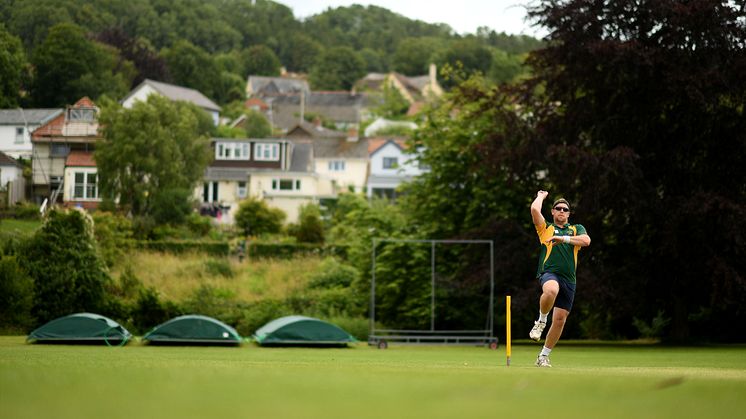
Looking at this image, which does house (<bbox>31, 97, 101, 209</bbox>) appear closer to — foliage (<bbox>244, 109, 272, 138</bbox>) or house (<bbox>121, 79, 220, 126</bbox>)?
house (<bbox>121, 79, 220, 126</bbox>)

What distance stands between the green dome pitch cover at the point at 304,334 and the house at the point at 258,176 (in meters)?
53.9

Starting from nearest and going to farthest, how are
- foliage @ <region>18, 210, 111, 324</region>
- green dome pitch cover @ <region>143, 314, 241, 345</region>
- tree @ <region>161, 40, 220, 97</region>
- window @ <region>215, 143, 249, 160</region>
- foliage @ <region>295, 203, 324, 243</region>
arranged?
1. green dome pitch cover @ <region>143, 314, 241, 345</region>
2. foliage @ <region>18, 210, 111, 324</region>
3. foliage @ <region>295, 203, 324, 243</region>
4. window @ <region>215, 143, 249, 160</region>
5. tree @ <region>161, 40, 220, 97</region>

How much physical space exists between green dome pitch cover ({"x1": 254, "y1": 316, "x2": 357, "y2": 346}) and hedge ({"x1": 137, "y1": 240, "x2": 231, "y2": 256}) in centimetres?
2401

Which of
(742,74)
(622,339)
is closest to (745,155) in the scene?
(742,74)

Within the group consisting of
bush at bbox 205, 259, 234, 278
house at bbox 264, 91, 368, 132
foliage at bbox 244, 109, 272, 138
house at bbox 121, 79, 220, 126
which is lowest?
bush at bbox 205, 259, 234, 278

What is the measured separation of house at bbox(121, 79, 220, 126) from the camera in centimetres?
11318

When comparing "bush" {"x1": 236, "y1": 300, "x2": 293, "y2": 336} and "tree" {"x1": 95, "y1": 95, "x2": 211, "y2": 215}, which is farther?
"tree" {"x1": 95, "y1": 95, "x2": 211, "y2": 215}

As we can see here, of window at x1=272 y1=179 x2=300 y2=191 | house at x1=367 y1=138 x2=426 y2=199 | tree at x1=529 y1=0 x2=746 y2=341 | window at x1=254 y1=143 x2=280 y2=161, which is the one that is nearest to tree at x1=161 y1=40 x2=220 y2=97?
window at x1=254 y1=143 x2=280 y2=161

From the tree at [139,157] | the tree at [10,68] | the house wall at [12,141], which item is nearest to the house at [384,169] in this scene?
the house wall at [12,141]

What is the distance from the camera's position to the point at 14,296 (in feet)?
121

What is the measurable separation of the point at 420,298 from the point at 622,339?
8.08 m

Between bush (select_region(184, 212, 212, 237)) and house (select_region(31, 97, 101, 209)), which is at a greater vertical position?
house (select_region(31, 97, 101, 209))

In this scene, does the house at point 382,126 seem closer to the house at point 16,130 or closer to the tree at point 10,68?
the tree at point 10,68

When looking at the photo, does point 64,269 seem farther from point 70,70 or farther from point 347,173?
point 70,70
